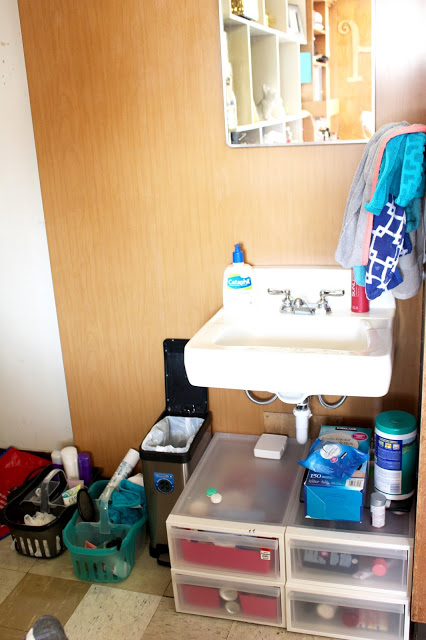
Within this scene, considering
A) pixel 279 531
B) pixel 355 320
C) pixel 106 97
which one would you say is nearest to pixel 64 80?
pixel 106 97

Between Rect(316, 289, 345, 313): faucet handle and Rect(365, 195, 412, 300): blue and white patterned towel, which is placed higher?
Rect(365, 195, 412, 300): blue and white patterned towel

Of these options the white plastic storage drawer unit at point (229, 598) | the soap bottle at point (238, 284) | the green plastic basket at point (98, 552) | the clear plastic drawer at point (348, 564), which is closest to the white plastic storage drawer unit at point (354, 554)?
the clear plastic drawer at point (348, 564)

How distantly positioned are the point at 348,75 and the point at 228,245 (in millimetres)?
645

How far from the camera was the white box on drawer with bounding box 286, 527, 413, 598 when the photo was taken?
1.71 metres

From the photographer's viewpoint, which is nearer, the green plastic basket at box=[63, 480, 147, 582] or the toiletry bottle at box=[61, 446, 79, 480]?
the green plastic basket at box=[63, 480, 147, 582]

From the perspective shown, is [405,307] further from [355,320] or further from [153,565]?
[153,565]

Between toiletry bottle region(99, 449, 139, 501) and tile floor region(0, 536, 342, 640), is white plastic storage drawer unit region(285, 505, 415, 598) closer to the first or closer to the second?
tile floor region(0, 536, 342, 640)

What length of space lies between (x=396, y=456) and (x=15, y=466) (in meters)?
1.55

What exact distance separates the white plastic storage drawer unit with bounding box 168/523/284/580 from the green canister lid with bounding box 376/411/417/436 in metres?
0.43

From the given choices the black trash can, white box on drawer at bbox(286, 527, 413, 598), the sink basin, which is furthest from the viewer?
the black trash can

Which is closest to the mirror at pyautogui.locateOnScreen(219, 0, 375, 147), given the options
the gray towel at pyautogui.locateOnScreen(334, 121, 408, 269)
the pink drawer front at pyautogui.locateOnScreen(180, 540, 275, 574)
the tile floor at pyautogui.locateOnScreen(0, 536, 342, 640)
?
the gray towel at pyautogui.locateOnScreen(334, 121, 408, 269)

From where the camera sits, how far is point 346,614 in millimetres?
1779

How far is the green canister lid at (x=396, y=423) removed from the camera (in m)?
1.78

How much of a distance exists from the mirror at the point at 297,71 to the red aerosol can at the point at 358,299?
44 centimetres
